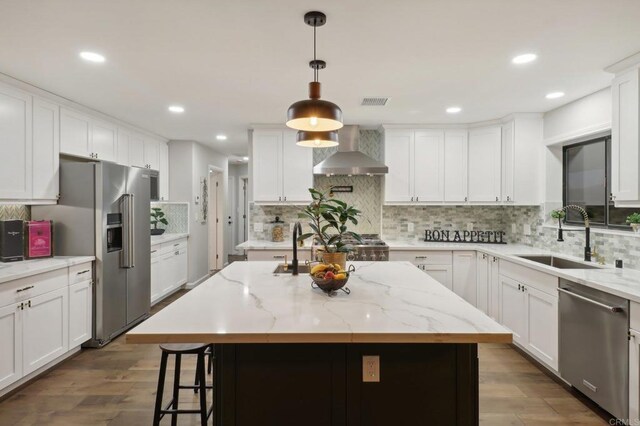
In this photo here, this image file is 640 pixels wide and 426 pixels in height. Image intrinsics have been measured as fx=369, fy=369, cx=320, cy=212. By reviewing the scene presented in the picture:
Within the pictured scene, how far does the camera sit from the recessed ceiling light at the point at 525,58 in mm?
2574

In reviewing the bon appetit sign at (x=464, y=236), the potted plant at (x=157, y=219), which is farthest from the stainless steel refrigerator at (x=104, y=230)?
the bon appetit sign at (x=464, y=236)

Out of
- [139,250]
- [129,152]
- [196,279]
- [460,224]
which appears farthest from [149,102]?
[460,224]

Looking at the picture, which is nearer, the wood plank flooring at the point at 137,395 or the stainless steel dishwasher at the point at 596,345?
the stainless steel dishwasher at the point at 596,345

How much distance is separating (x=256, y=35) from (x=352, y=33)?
589 mm

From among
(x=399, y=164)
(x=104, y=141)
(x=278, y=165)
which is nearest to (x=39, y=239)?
(x=104, y=141)

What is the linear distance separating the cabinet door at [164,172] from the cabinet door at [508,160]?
4759 millimetres

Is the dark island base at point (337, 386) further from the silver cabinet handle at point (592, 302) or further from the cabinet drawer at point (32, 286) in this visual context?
the cabinet drawer at point (32, 286)

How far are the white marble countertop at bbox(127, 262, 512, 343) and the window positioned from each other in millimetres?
2204

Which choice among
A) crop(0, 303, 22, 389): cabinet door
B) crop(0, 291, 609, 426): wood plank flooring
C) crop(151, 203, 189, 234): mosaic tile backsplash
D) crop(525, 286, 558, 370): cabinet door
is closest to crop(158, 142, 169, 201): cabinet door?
crop(151, 203, 189, 234): mosaic tile backsplash

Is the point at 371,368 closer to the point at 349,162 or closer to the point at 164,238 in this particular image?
the point at 349,162

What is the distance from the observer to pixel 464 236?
4.92 m

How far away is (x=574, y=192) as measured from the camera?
12.9ft

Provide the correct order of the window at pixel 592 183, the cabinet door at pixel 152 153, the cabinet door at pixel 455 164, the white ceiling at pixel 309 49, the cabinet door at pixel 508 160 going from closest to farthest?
the white ceiling at pixel 309 49
the window at pixel 592 183
the cabinet door at pixel 508 160
the cabinet door at pixel 455 164
the cabinet door at pixel 152 153

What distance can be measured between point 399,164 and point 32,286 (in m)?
3.95
